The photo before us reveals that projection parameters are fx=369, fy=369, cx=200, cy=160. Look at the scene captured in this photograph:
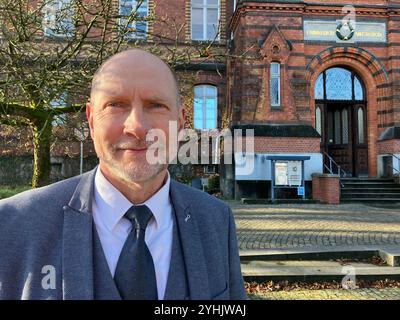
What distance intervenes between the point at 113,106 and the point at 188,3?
2012 centimetres

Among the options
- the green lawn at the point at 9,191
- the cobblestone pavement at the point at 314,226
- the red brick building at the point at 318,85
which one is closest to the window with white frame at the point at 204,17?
the red brick building at the point at 318,85

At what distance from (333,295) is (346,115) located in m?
13.5

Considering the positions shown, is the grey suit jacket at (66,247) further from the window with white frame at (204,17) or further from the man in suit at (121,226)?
the window with white frame at (204,17)

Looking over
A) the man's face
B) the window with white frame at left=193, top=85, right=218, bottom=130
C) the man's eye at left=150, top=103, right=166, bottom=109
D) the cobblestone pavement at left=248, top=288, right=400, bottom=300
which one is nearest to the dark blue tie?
the man's face

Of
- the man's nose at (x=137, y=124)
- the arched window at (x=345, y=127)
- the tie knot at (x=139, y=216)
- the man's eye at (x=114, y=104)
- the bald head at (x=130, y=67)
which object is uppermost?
the arched window at (x=345, y=127)

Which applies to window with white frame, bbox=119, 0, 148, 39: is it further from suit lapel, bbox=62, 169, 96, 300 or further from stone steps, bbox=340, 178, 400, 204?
stone steps, bbox=340, 178, 400, 204

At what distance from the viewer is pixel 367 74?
1602 centimetres

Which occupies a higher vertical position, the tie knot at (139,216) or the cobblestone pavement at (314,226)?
the tie knot at (139,216)

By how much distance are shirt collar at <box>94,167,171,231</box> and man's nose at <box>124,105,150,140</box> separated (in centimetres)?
26

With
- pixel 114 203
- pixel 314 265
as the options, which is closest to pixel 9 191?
pixel 314 265

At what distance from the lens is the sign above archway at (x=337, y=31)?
51.3ft

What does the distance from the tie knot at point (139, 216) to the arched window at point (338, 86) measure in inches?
626

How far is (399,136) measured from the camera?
49.2ft

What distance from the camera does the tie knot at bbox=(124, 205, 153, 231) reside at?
1.57m
